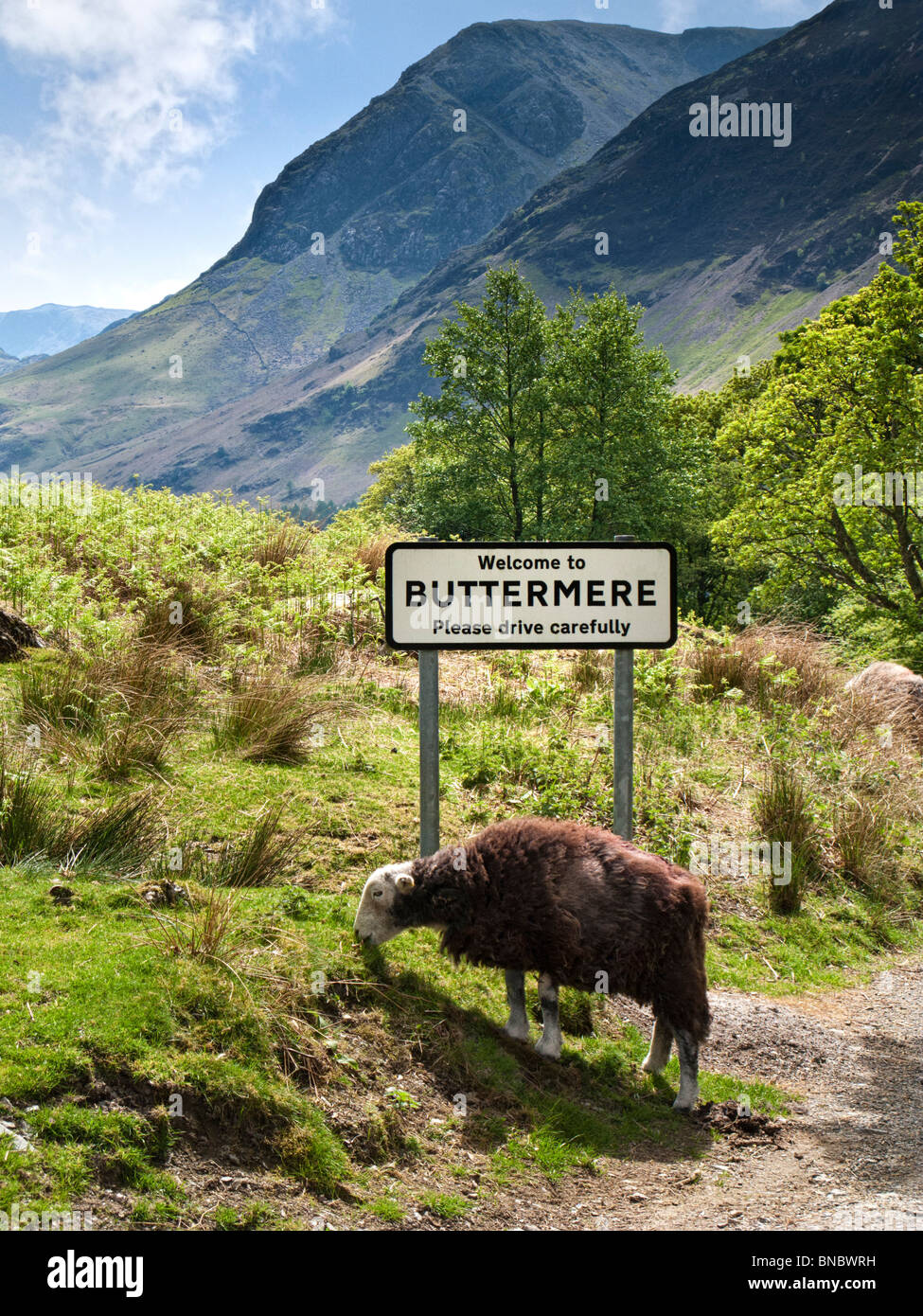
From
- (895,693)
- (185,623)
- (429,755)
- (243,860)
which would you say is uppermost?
(185,623)

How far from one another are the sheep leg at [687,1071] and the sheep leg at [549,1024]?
67 centimetres

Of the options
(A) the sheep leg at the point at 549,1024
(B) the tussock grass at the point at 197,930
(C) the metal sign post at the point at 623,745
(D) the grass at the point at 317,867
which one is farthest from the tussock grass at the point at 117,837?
(C) the metal sign post at the point at 623,745

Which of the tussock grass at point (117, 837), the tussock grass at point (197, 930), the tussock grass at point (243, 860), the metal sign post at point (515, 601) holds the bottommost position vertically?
the tussock grass at point (197, 930)

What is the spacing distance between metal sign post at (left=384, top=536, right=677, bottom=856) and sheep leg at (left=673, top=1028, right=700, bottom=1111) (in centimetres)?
145

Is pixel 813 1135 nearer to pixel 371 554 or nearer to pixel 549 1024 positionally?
pixel 549 1024

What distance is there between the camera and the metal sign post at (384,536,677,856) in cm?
605

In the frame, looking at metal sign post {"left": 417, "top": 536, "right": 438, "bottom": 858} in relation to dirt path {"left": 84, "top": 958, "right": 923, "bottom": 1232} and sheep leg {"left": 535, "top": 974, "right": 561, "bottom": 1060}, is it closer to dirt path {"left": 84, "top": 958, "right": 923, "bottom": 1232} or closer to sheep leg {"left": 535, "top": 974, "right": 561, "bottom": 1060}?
sheep leg {"left": 535, "top": 974, "right": 561, "bottom": 1060}

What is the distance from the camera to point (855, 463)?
21.2 metres

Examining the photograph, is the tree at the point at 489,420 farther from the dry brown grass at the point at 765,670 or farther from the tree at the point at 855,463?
the dry brown grass at the point at 765,670

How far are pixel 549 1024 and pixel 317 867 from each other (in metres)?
1.94

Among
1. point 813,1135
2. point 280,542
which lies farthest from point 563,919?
point 280,542

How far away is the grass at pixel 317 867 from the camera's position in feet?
12.6
